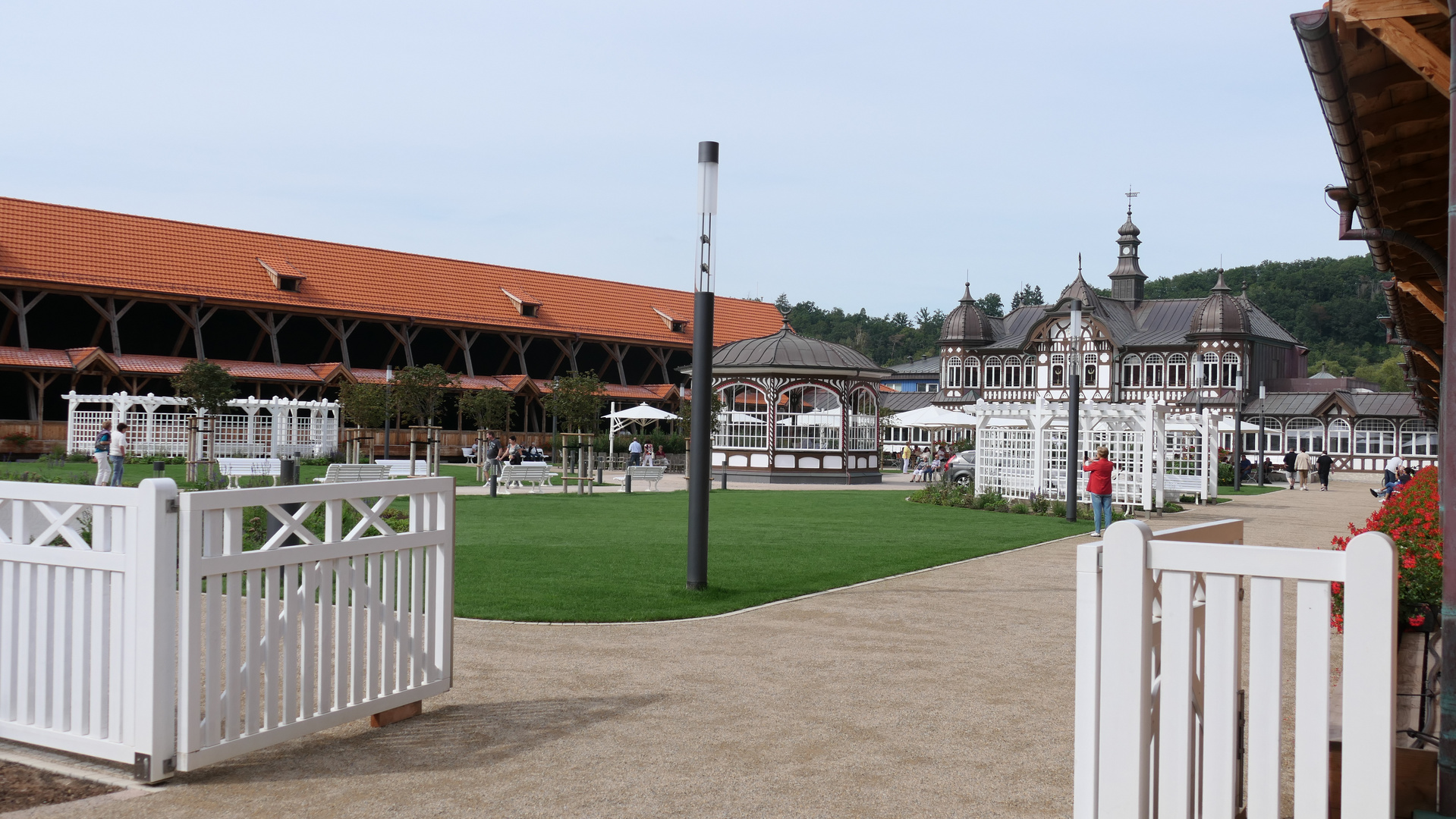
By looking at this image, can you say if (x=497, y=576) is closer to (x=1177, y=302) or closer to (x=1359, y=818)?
(x=1359, y=818)

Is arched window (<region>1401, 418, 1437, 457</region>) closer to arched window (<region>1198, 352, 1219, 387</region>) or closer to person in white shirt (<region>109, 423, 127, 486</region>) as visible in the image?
arched window (<region>1198, 352, 1219, 387</region>)

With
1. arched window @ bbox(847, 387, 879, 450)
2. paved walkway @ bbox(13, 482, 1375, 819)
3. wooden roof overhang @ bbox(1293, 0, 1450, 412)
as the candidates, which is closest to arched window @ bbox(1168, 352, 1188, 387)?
arched window @ bbox(847, 387, 879, 450)

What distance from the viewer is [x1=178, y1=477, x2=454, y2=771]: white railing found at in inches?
163

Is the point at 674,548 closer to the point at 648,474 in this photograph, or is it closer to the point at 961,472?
the point at 648,474

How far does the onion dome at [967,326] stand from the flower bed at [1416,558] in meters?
51.3

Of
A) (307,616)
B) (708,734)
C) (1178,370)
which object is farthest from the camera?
(1178,370)

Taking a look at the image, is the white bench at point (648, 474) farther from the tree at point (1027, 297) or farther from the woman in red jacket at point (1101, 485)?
the tree at point (1027, 297)

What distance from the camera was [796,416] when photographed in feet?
106

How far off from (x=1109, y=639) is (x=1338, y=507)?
25408mm

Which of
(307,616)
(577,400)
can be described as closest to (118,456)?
(577,400)

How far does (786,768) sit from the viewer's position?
4.46m

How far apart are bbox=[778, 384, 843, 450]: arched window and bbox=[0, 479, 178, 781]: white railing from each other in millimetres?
27943

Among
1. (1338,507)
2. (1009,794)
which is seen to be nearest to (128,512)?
(1009,794)

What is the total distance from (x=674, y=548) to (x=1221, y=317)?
150 ft
